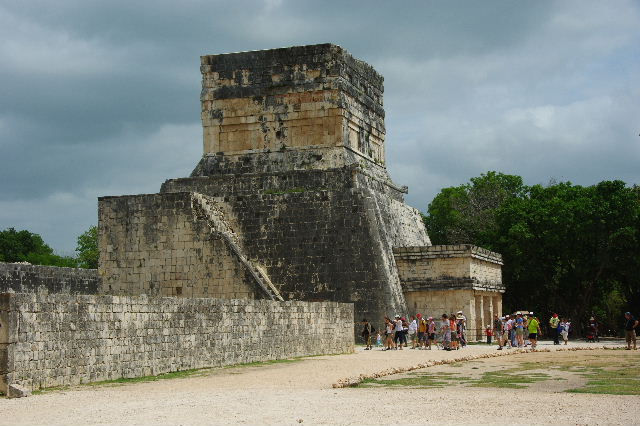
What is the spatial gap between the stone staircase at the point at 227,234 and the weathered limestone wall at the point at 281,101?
2.80 m

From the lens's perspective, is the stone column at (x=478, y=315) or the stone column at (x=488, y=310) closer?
the stone column at (x=478, y=315)

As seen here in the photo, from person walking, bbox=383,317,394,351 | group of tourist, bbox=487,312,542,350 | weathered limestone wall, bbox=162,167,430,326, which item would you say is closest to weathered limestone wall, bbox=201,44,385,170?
weathered limestone wall, bbox=162,167,430,326

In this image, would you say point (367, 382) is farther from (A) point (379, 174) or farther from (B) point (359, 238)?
(A) point (379, 174)

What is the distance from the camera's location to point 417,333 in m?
24.8

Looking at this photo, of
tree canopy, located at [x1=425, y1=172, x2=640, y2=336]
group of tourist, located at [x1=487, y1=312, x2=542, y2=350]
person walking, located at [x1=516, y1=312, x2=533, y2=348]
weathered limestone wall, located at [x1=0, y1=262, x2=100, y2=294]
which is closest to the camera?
weathered limestone wall, located at [x1=0, y1=262, x2=100, y2=294]

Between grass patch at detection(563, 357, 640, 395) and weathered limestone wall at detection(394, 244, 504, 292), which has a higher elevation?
weathered limestone wall at detection(394, 244, 504, 292)

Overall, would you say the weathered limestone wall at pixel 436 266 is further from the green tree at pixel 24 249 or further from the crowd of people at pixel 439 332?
the green tree at pixel 24 249

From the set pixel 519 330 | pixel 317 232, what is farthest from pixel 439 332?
pixel 317 232

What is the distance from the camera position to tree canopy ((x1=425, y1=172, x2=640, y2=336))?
3241cm

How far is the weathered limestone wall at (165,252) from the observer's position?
24.4 m

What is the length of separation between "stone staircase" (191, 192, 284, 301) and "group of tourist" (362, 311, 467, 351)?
2.78 meters

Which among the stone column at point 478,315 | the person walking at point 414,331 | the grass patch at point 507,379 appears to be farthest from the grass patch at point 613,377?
the stone column at point 478,315

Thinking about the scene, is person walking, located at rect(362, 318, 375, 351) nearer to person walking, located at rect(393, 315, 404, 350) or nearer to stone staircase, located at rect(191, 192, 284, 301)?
person walking, located at rect(393, 315, 404, 350)

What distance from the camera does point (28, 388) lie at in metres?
12.3
